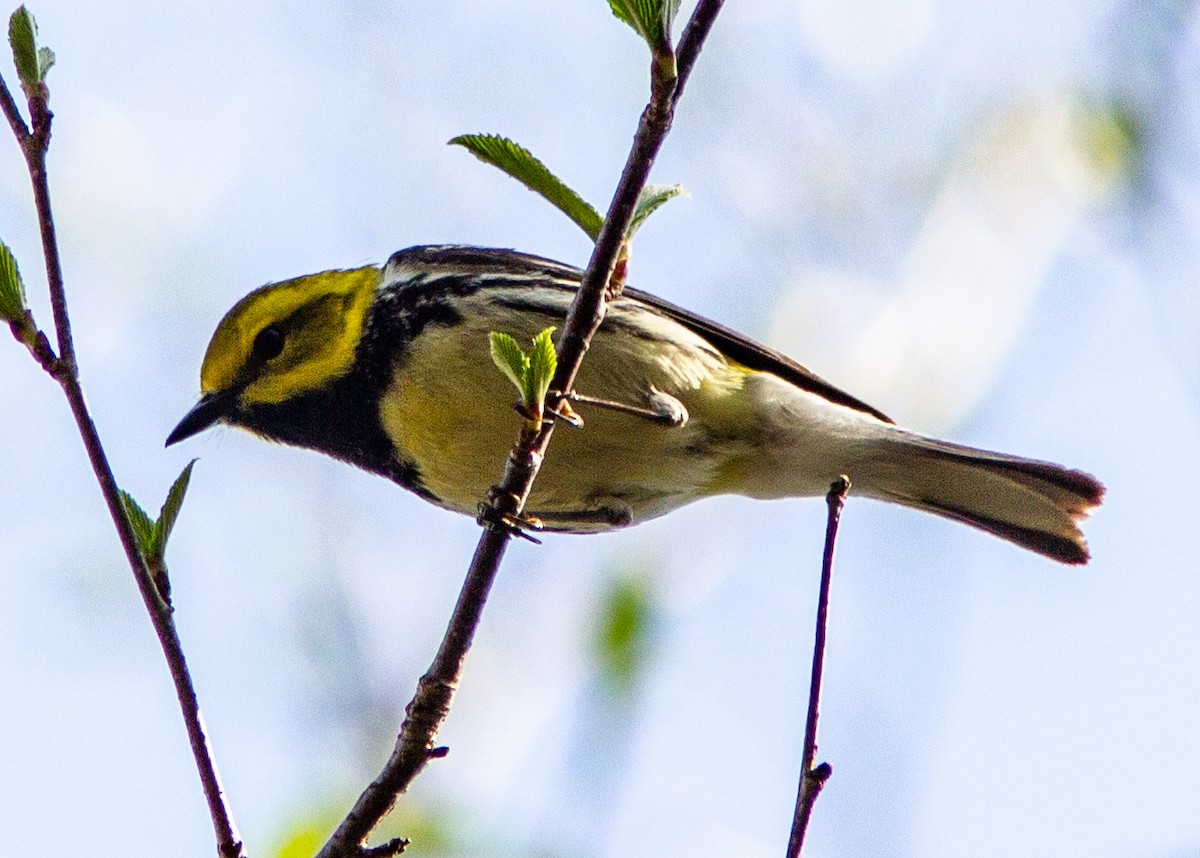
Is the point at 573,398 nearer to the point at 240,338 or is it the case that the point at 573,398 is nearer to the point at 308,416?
the point at 308,416

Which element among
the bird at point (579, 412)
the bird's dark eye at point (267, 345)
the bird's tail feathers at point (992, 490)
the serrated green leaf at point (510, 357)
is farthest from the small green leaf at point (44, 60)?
the bird's tail feathers at point (992, 490)

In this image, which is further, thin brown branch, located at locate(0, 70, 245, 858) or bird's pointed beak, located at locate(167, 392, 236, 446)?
bird's pointed beak, located at locate(167, 392, 236, 446)

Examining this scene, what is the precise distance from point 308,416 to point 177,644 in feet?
8.29

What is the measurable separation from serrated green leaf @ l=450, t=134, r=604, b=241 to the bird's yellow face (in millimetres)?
2349

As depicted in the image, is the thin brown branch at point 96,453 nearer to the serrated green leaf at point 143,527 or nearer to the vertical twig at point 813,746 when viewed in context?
the serrated green leaf at point 143,527

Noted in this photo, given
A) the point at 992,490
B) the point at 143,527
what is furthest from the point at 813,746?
the point at 992,490

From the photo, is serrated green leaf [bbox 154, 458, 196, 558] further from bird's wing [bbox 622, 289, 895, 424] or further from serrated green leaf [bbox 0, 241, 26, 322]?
bird's wing [bbox 622, 289, 895, 424]

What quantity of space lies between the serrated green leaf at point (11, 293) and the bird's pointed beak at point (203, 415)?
8.80 feet

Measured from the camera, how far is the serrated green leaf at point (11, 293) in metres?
2.16

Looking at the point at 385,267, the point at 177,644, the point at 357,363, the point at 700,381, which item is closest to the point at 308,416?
the point at 357,363

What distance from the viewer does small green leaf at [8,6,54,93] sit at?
7.02ft

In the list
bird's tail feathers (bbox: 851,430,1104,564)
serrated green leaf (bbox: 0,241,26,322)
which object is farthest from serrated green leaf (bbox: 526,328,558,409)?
bird's tail feathers (bbox: 851,430,1104,564)

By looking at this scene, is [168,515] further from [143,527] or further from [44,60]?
[44,60]

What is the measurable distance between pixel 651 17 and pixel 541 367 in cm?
68
